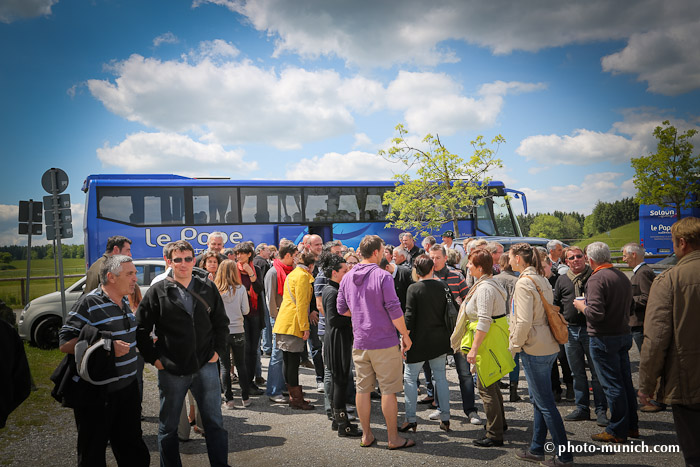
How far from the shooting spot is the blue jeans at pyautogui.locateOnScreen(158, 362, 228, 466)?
363 centimetres

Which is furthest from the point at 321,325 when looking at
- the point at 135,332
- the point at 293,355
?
the point at 135,332

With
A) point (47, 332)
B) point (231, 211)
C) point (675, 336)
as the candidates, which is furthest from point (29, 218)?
point (675, 336)

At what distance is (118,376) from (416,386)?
2988 millimetres

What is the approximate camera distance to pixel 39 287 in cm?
1897

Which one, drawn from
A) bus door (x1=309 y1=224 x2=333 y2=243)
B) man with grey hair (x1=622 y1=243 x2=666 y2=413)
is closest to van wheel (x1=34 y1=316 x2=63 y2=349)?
bus door (x1=309 y1=224 x2=333 y2=243)

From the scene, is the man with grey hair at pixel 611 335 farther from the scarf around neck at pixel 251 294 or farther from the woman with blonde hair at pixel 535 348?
the scarf around neck at pixel 251 294

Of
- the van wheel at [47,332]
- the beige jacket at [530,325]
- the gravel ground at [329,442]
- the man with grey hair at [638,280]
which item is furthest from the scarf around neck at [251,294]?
the van wheel at [47,332]

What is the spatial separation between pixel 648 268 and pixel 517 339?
2.89 meters

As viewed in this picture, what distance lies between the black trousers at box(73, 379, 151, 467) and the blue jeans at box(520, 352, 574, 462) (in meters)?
3.21

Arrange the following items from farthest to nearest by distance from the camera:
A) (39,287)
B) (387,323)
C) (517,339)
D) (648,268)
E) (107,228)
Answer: (39,287), (107,228), (648,268), (387,323), (517,339)

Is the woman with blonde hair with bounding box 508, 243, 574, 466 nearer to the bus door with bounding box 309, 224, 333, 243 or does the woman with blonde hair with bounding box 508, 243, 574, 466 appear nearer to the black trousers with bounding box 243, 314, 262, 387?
the black trousers with bounding box 243, 314, 262, 387

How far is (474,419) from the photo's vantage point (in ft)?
17.5

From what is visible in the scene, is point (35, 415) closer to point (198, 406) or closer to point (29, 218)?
point (198, 406)

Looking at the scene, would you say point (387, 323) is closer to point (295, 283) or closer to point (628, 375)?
point (295, 283)
